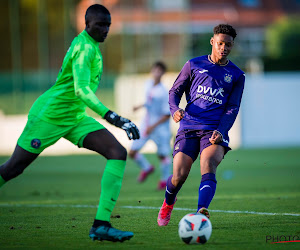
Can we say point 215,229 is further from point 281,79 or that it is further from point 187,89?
point 281,79

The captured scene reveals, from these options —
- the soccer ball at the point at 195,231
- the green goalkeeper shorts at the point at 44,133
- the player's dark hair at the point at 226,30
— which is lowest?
the soccer ball at the point at 195,231

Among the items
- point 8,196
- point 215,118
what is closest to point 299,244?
point 215,118

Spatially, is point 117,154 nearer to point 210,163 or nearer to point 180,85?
point 210,163

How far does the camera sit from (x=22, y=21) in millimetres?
33219

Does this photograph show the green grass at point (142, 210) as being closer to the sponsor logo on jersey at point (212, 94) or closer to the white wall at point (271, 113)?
the sponsor logo on jersey at point (212, 94)

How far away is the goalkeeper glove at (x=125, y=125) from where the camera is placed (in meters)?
6.42

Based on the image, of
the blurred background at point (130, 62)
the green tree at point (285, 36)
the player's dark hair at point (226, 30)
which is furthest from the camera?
the green tree at point (285, 36)

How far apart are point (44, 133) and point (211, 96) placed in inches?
77.5

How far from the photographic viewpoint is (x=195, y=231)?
6.37 meters

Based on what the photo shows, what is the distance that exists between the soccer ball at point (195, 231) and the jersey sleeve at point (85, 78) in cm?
141

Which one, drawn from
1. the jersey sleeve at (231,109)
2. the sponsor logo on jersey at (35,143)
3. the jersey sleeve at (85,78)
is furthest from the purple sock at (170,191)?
the sponsor logo on jersey at (35,143)

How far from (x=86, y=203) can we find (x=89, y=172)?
22.4 feet

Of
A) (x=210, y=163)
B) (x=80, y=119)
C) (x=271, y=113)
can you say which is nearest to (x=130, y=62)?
(x=271, y=113)

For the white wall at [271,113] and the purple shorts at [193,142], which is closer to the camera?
the purple shorts at [193,142]
